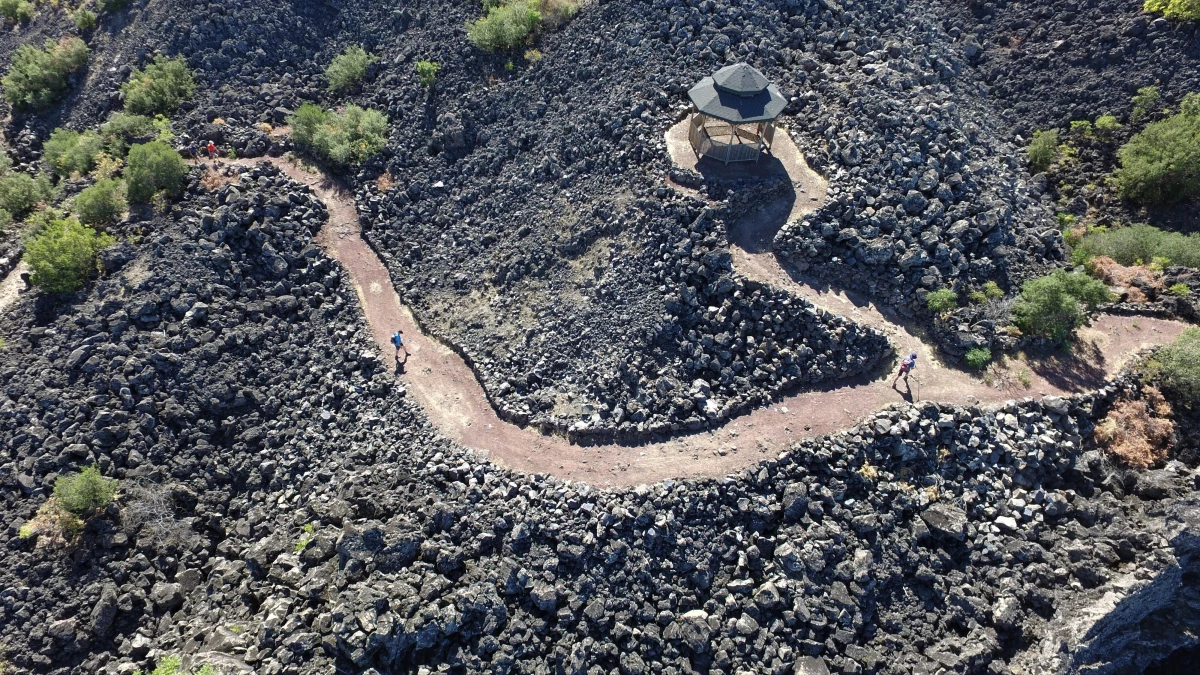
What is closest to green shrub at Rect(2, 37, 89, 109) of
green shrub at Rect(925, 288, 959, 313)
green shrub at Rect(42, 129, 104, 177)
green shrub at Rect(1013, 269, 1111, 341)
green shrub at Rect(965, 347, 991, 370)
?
green shrub at Rect(42, 129, 104, 177)

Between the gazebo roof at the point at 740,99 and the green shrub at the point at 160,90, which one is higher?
the green shrub at the point at 160,90

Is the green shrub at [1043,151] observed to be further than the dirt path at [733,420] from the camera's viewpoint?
Yes

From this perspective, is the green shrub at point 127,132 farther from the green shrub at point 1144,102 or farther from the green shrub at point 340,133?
the green shrub at point 1144,102

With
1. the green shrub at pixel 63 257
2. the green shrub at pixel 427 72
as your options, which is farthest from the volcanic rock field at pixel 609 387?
the green shrub at pixel 63 257

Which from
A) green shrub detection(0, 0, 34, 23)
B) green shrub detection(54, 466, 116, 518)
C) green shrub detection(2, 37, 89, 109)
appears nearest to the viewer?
green shrub detection(54, 466, 116, 518)

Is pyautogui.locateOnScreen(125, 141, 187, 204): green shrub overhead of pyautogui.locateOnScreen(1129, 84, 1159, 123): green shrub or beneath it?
overhead

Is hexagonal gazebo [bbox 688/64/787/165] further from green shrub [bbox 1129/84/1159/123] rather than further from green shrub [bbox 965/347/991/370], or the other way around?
green shrub [bbox 1129/84/1159/123]
